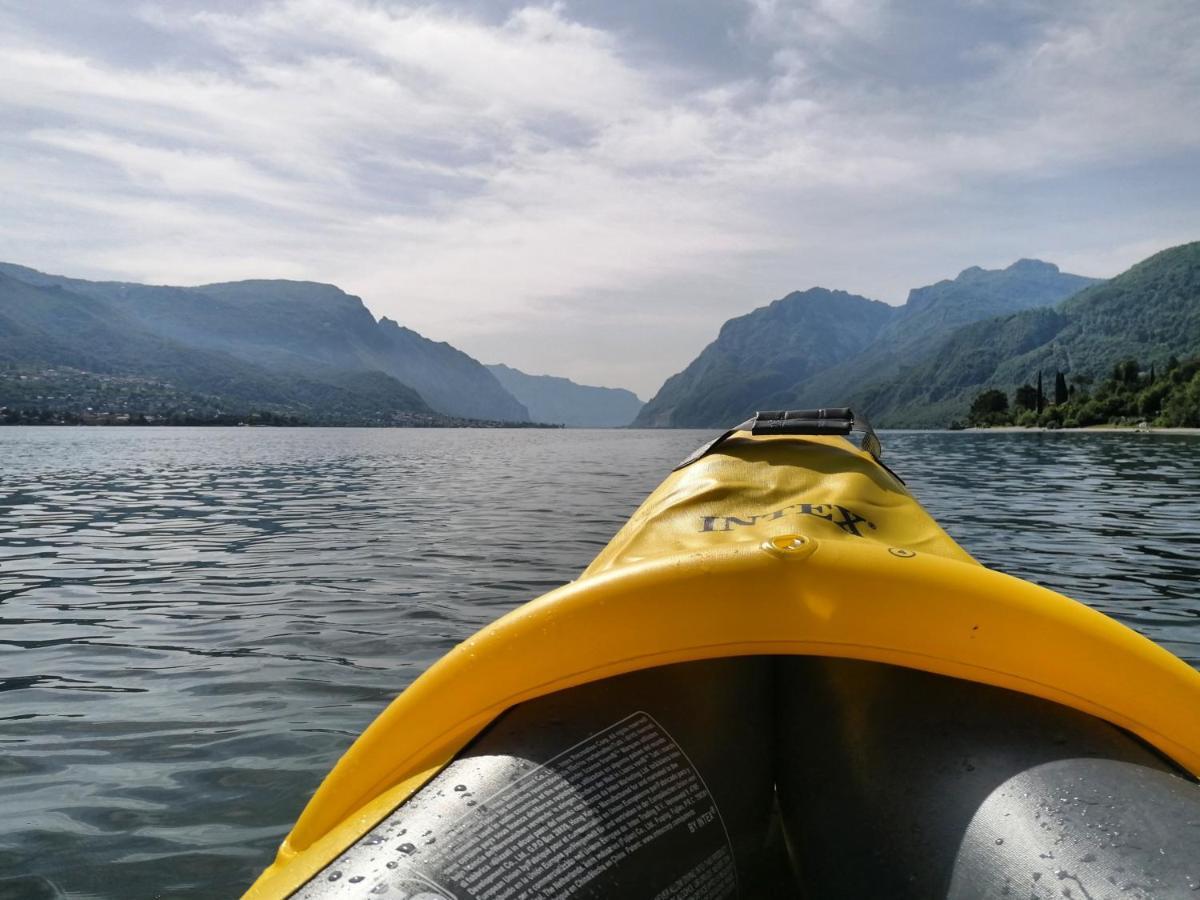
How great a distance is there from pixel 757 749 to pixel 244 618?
6.22 meters

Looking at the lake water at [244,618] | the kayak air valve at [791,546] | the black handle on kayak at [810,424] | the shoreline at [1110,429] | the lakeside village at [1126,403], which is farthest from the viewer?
the lakeside village at [1126,403]

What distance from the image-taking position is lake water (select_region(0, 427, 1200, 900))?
11.6 ft

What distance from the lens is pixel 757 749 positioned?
2455 millimetres

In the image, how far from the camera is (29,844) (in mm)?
3365

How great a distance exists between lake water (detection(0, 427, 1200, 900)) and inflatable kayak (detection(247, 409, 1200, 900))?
71.7 inches

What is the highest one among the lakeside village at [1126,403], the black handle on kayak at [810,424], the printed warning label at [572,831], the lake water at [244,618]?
the lakeside village at [1126,403]

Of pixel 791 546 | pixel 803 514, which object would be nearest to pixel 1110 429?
pixel 803 514

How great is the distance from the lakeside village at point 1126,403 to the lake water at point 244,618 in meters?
66.5

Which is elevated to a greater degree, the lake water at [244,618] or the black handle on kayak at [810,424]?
the black handle on kayak at [810,424]

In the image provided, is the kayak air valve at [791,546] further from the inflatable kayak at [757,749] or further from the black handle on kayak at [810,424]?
the black handle on kayak at [810,424]

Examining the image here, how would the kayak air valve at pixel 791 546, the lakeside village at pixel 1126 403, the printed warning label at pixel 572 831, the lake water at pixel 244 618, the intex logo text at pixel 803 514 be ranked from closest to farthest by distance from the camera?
the printed warning label at pixel 572 831
the kayak air valve at pixel 791 546
the intex logo text at pixel 803 514
the lake water at pixel 244 618
the lakeside village at pixel 1126 403

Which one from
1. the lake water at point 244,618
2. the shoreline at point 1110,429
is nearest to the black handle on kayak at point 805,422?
the lake water at point 244,618

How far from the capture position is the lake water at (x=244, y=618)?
3539 mm

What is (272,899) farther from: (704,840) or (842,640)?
(842,640)
